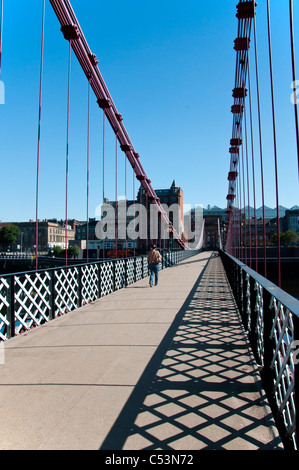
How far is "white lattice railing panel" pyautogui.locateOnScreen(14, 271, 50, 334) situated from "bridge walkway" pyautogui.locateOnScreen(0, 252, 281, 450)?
0.80ft

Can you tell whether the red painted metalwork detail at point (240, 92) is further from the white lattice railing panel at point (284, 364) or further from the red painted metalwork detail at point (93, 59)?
the white lattice railing panel at point (284, 364)

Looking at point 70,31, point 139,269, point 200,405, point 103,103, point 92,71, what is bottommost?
point 200,405

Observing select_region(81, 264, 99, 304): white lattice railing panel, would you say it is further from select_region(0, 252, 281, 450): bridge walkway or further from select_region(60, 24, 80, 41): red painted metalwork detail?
select_region(60, 24, 80, 41): red painted metalwork detail

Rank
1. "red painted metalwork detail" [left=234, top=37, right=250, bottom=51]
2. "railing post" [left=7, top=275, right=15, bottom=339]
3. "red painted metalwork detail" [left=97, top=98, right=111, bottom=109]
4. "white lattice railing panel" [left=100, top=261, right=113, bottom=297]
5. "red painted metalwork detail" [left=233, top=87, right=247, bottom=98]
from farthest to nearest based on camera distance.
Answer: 1. "red painted metalwork detail" [left=233, top=87, right=247, bottom=98]
2. "red painted metalwork detail" [left=97, top=98, right=111, bottom=109]
3. "red painted metalwork detail" [left=234, top=37, right=250, bottom=51]
4. "white lattice railing panel" [left=100, top=261, right=113, bottom=297]
5. "railing post" [left=7, top=275, right=15, bottom=339]

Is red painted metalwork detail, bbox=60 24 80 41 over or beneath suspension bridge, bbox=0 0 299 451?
over

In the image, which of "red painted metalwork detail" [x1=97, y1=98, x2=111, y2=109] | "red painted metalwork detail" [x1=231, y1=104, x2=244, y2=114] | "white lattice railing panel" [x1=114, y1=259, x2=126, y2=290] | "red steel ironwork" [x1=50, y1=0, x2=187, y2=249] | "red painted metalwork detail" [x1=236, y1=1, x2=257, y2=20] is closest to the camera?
"red painted metalwork detail" [x1=236, y1=1, x2=257, y2=20]

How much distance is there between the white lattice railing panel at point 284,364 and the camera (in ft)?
7.06

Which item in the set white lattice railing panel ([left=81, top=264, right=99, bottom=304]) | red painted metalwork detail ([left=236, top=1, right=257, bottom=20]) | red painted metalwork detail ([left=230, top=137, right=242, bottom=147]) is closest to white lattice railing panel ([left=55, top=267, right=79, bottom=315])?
white lattice railing panel ([left=81, top=264, right=99, bottom=304])

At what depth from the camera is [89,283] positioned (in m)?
8.35

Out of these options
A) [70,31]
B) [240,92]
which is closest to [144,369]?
[70,31]

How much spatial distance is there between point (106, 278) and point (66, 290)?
281 cm

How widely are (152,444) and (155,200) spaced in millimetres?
24415

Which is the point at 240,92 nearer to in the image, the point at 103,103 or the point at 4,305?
the point at 103,103

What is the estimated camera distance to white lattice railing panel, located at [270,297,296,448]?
2150 millimetres
